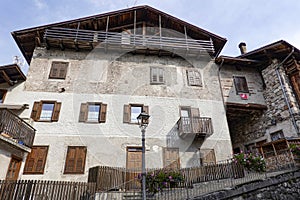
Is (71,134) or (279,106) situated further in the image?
(279,106)

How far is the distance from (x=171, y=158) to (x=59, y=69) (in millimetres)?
9486

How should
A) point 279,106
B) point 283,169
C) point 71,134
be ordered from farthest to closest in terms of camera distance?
point 279,106, point 71,134, point 283,169

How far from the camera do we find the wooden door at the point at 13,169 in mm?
9141

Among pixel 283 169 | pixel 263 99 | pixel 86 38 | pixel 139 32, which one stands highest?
pixel 139 32

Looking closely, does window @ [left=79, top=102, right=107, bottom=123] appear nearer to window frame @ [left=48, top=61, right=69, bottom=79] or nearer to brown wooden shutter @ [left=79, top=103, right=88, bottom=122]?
brown wooden shutter @ [left=79, top=103, right=88, bottom=122]

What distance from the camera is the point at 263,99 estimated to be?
49.0ft

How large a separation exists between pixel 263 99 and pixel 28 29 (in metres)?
17.7

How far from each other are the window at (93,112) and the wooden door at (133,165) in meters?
2.62

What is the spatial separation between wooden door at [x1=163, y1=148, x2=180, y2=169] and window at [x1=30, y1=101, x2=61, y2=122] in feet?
22.6

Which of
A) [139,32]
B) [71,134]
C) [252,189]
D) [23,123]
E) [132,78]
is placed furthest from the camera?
[139,32]

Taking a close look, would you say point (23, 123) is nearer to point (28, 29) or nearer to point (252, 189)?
point (28, 29)

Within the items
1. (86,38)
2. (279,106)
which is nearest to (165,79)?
(86,38)

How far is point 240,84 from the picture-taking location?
15.3 metres

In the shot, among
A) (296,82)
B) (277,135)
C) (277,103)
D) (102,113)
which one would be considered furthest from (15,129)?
(296,82)
